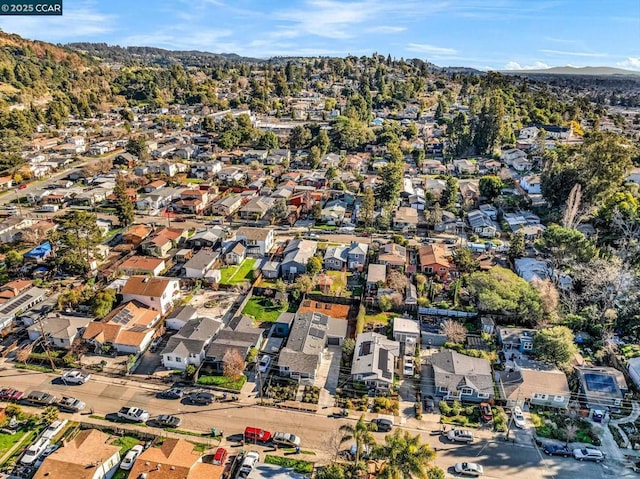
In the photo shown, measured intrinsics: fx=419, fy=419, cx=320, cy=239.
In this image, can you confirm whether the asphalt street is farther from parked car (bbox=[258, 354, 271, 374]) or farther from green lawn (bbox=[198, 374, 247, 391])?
parked car (bbox=[258, 354, 271, 374])

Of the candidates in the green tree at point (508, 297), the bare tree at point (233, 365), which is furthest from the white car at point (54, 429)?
the green tree at point (508, 297)

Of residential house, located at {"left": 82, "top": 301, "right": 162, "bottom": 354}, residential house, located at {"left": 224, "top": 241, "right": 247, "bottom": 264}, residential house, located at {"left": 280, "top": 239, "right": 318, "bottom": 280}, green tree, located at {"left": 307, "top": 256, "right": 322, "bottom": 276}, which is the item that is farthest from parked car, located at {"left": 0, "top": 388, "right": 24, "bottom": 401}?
green tree, located at {"left": 307, "top": 256, "right": 322, "bottom": 276}

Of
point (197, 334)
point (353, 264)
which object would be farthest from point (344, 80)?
point (197, 334)

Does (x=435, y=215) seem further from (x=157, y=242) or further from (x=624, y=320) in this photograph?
(x=157, y=242)

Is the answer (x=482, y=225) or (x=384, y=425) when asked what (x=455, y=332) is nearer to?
(x=384, y=425)

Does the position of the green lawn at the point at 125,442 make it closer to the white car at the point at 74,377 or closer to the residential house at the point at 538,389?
the white car at the point at 74,377

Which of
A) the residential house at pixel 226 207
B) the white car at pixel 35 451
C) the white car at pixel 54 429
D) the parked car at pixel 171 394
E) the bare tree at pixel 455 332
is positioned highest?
the residential house at pixel 226 207

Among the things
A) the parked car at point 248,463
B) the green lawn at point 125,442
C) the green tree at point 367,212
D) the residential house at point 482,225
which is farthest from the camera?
the green tree at point 367,212
